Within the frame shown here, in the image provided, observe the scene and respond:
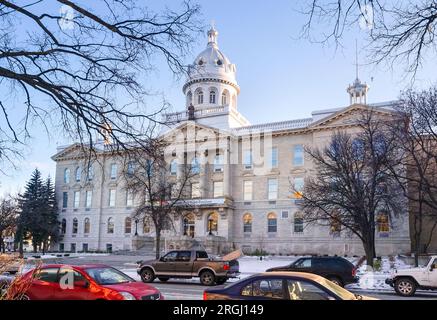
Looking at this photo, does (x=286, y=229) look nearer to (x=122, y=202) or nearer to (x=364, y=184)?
(x=364, y=184)

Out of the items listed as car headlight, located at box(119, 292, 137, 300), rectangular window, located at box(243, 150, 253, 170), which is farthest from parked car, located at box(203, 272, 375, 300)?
rectangular window, located at box(243, 150, 253, 170)

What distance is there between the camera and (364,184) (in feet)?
112

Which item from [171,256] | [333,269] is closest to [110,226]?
[171,256]

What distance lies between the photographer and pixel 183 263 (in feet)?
75.3

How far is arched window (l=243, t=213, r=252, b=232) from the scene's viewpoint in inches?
2264

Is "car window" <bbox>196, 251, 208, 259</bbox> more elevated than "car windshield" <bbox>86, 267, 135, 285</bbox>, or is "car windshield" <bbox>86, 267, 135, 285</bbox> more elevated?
"car windshield" <bbox>86, 267, 135, 285</bbox>

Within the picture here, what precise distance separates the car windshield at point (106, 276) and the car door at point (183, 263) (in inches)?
421

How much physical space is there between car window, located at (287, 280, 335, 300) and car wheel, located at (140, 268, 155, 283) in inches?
632

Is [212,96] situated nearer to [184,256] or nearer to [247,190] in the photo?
[247,190]

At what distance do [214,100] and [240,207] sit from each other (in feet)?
71.6

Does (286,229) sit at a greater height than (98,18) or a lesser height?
lesser

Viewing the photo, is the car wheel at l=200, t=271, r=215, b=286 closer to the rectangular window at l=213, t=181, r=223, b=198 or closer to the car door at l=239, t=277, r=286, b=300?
the car door at l=239, t=277, r=286, b=300
